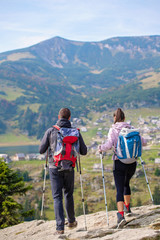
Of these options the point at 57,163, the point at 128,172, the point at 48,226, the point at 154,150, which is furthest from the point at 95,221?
the point at 154,150

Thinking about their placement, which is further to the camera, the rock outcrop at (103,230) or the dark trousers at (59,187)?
the dark trousers at (59,187)

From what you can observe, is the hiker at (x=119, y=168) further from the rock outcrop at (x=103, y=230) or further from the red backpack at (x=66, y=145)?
the red backpack at (x=66, y=145)

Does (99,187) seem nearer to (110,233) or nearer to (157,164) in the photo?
(157,164)

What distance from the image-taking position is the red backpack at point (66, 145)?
25.4 feet

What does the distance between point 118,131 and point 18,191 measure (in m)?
11.5

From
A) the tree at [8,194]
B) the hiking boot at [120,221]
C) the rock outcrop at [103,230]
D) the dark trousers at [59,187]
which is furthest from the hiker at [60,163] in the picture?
the tree at [8,194]

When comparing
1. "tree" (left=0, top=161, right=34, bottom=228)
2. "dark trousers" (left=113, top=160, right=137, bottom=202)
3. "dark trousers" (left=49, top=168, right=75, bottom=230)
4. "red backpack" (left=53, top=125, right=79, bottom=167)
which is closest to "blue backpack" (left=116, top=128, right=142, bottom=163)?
"dark trousers" (left=113, top=160, right=137, bottom=202)

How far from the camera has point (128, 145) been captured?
7.89m

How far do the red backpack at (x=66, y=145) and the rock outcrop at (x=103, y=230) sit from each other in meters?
2.05

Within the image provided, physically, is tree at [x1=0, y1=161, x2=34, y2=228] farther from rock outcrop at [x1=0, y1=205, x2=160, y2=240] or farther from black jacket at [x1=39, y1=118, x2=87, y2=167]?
black jacket at [x1=39, y1=118, x2=87, y2=167]

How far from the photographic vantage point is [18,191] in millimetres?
17562

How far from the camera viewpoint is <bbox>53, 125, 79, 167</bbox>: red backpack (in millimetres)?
7738

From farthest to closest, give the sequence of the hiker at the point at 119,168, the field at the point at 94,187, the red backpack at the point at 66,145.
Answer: the field at the point at 94,187, the hiker at the point at 119,168, the red backpack at the point at 66,145

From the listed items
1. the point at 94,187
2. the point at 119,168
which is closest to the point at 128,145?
the point at 119,168
